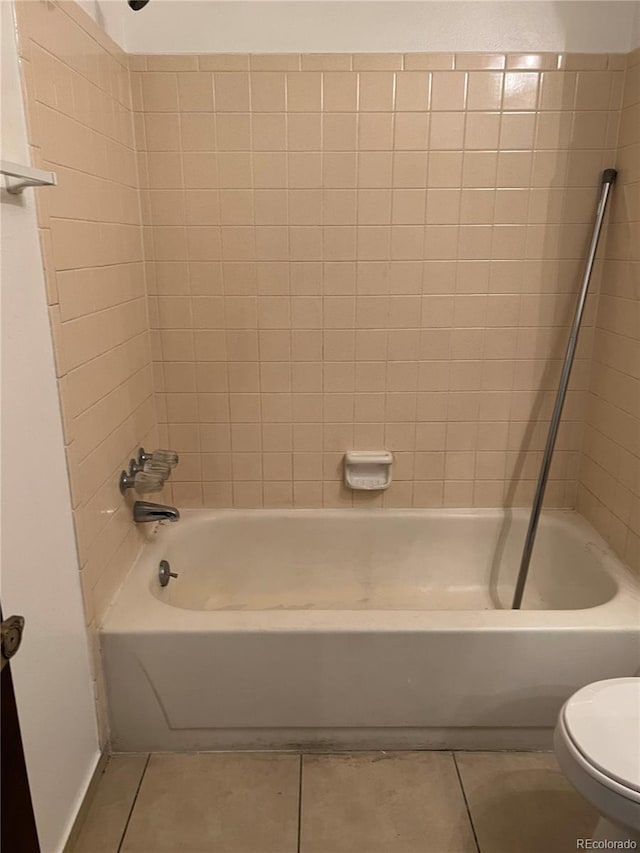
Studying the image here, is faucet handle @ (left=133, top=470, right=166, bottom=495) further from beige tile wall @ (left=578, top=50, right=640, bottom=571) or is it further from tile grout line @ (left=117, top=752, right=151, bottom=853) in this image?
beige tile wall @ (left=578, top=50, right=640, bottom=571)

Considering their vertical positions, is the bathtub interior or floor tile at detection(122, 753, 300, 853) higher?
the bathtub interior

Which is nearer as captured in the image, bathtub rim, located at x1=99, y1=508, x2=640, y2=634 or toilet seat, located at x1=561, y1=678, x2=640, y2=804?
toilet seat, located at x1=561, y1=678, x2=640, y2=804

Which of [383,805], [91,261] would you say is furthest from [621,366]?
[91,261]

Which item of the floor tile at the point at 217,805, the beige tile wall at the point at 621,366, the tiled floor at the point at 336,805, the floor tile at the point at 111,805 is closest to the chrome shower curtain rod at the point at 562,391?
the beige tile wall at the point at 621,366

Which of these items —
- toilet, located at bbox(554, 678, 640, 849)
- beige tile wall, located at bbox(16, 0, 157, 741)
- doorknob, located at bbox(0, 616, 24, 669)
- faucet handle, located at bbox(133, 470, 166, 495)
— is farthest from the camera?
faucet handle, located at bbox(133, 470, 166, 495)

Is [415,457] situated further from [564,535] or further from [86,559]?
[86,559]

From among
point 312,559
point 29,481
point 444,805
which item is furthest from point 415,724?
point 29,481

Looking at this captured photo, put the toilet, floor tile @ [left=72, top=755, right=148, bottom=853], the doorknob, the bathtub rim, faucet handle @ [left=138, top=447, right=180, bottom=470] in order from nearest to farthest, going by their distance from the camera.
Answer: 1. the doorknob
2. the toilet
3. floor tile @ [left=72, top=755, right=148, bottom=853]
4. the bathtub rim
5. faucet handle @ [left=138, top=447, right=180, bottom=470]

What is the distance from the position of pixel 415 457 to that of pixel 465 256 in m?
0.69

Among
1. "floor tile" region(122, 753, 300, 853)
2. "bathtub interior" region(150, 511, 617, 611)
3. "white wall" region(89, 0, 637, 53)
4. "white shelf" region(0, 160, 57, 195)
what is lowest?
"floor tile" region(122, 753, 300, 853)

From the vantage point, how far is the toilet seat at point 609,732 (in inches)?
46.3

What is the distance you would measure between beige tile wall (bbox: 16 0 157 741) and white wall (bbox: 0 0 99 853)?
0.05m

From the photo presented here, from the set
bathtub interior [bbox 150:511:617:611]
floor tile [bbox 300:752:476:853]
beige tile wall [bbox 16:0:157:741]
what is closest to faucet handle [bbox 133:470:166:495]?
beige tile wall [bbox 16:0:157:741]

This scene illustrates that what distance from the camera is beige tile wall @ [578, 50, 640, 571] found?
6.17 ft
